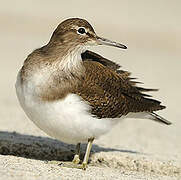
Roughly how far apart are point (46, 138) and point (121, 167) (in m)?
1.35

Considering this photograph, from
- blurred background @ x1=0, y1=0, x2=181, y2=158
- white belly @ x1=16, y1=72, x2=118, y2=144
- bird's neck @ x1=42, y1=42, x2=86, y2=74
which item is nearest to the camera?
white belly @ x1=16, y1=72, x2=118, y2=144

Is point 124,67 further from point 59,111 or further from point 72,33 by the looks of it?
point 59,111

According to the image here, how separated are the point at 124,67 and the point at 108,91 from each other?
7042 millimetres

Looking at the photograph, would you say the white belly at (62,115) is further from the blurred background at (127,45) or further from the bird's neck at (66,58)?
the blurred background at (127,45)

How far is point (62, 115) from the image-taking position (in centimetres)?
568

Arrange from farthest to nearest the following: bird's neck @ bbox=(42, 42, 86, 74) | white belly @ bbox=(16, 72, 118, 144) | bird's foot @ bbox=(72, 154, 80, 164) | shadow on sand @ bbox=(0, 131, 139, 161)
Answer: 1. shadow on sand @ bbox=(0, 131, 139, 161)
2. bird's foot @ bbox=(72, 154, 80, 164)
3. bird's neck @ bbox=(42, 42, 86, 74)
4. white belly @ bbox=(16, 72, 118, 144)

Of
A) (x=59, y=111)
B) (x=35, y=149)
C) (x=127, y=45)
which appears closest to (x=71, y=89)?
(x=59, y=111)

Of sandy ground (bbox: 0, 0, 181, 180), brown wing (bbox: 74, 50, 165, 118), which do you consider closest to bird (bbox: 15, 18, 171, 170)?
brown wing (bbox: 74, 50, 165, 118)

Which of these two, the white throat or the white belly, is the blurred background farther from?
the white throat

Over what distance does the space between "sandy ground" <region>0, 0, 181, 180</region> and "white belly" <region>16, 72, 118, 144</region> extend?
413 millimetres

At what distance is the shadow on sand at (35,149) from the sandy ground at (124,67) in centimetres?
1

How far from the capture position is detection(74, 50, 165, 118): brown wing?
6004 mm

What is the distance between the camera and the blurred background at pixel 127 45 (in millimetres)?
8469

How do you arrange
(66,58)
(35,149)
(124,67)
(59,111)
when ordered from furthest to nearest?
(124,67) → (35,149) → (66,58) → (59,111)
